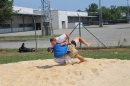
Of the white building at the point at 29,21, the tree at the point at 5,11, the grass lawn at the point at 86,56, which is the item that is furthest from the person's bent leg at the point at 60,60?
the white building at the point at 29,21

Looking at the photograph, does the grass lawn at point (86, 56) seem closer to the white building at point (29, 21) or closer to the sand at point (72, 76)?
the sand at point (72, 76)

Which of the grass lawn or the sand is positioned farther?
the grass lawn

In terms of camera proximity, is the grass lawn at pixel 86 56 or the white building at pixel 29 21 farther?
the white building at pixel 29 21

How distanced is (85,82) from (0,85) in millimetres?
2393

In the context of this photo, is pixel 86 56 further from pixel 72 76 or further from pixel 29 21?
pixel 29 21

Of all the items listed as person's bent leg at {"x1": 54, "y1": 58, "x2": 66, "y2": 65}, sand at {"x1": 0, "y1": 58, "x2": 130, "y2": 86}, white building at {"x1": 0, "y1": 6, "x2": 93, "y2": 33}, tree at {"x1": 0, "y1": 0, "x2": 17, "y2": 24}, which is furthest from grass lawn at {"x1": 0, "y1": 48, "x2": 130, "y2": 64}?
white building at {"x1": 0, "y1": 6, "x2": 93, "y2": 33}

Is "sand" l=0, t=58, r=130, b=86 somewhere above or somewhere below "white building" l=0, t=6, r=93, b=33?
below

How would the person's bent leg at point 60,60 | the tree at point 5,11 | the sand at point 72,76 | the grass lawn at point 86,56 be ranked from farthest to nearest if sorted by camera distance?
1. the tree at point 5,11
2. the grass lawn at point 86,56
3. the person's bent leg at point 60,60
4. the sand at point 72,76

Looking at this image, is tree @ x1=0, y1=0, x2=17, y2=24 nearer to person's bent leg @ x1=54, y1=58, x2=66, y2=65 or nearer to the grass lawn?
the grass lawn

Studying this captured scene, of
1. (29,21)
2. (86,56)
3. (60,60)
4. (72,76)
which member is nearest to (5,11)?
(86,56)

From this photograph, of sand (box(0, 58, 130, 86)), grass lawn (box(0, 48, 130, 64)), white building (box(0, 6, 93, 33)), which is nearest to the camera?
sand (box(0, 58, 130, 86))

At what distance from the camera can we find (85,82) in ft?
22.3

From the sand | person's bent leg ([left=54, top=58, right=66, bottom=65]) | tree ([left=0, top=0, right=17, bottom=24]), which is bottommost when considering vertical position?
the sand

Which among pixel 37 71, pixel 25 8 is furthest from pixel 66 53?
pixel 25 8
